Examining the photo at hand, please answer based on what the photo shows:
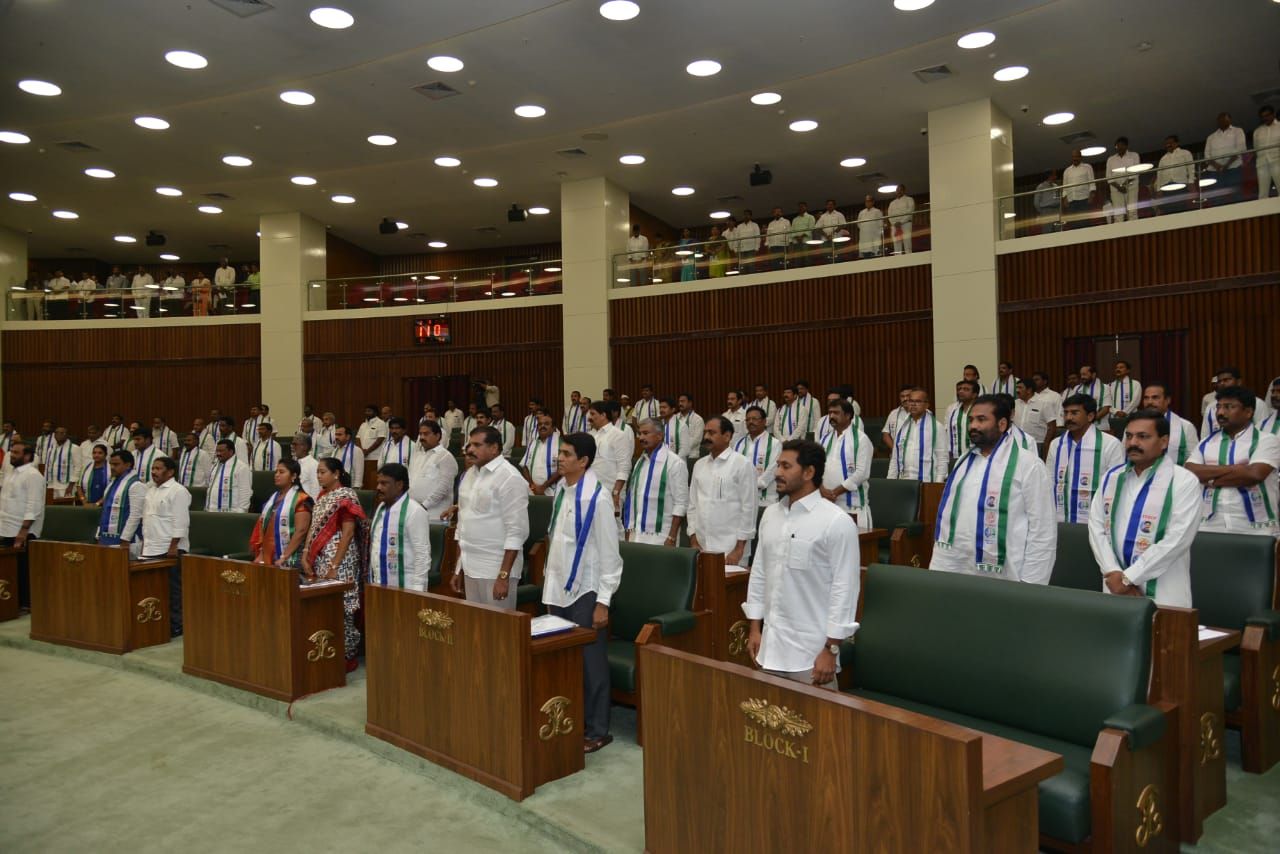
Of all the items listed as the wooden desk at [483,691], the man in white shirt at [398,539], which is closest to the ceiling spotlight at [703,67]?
the man in white shirt at [398,539]

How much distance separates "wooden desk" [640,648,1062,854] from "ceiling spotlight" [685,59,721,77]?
28.5 ft

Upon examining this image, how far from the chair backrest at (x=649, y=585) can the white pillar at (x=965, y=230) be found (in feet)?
26.6

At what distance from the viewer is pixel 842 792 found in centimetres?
257

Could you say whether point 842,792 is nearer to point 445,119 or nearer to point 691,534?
point 691,534

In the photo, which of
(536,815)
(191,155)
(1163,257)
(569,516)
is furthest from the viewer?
(191,155)

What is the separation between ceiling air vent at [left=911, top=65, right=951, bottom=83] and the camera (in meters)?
10.8

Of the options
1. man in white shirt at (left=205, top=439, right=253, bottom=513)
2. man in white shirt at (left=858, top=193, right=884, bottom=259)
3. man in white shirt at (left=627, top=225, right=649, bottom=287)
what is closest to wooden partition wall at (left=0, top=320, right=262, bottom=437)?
man in white shirt at (left=627, top=225, right=649, bottom=287)

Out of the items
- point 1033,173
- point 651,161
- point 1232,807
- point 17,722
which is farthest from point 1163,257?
point 17,722

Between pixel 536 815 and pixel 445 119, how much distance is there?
10554mm

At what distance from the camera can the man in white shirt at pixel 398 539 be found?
556 cm

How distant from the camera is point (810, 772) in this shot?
2658mm

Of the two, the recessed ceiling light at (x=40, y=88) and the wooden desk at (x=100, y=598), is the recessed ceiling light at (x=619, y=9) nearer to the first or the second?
the wooden desk at (x=100, y=598)

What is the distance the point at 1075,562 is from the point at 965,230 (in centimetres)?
841

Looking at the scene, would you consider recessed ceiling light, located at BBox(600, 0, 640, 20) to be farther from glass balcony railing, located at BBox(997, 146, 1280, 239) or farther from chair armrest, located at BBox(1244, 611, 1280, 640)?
chair armrest, located at BBox(1244, 611, 1280, 640)
